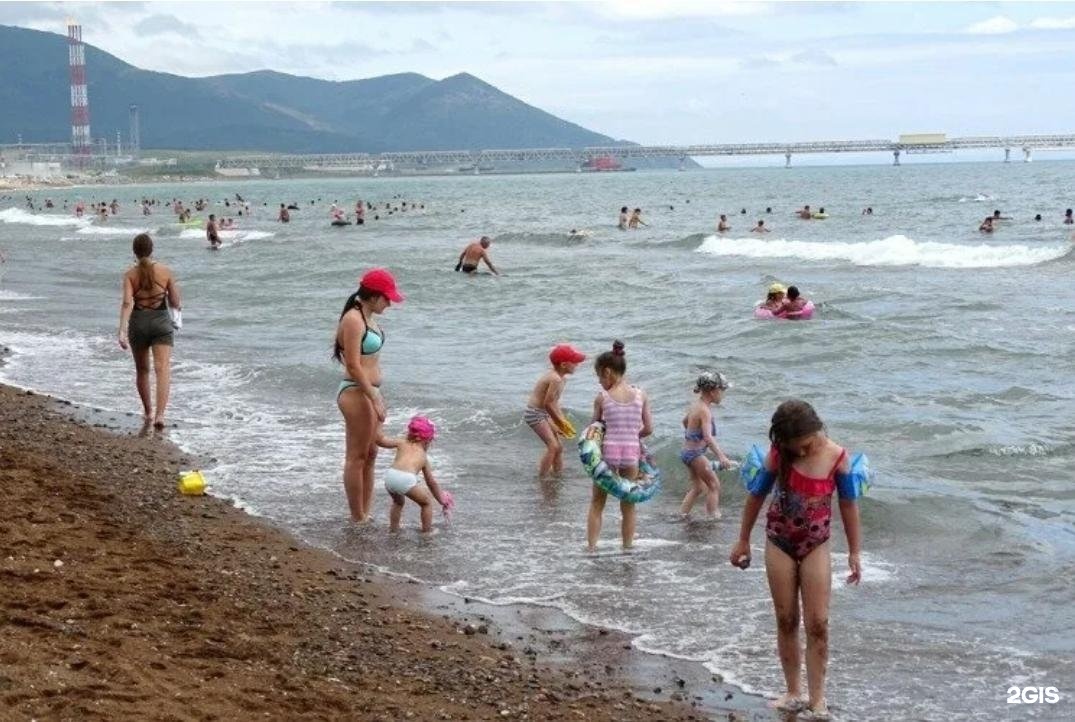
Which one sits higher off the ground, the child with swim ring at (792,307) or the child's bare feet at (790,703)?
the child with swim ring at (792,307)

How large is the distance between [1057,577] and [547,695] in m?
3.74

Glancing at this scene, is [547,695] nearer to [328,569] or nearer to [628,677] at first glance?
[628,677]

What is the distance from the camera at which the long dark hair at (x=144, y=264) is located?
11.5 meters

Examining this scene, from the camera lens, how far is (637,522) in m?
10.0

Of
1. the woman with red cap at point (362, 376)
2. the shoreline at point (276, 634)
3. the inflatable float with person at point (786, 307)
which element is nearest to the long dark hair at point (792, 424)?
the shoreline at point (276, 634)

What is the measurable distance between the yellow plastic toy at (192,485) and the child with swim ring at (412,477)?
1.41 meters

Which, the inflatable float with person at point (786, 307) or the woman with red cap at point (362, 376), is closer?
the woman with red cap at point (362, 376)

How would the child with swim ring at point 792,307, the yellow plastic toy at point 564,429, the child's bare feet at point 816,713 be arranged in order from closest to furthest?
the child's bare feet at point 816,713, the yellow plastic toy at point 564,429, the child with swim ring at point 792,307

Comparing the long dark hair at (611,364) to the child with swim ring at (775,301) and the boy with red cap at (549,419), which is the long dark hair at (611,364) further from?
the child with swim ring at (775,301)

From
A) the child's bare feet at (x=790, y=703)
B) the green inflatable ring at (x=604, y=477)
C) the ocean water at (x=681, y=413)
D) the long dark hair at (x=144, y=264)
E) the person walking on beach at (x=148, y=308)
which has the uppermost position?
the long dark hair at (x=144, y=264)

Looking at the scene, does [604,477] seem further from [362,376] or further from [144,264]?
[144,264]

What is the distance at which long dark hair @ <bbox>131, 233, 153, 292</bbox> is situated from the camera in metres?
11.5

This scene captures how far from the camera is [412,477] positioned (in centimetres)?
941

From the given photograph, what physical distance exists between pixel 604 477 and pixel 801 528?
2.72 m
